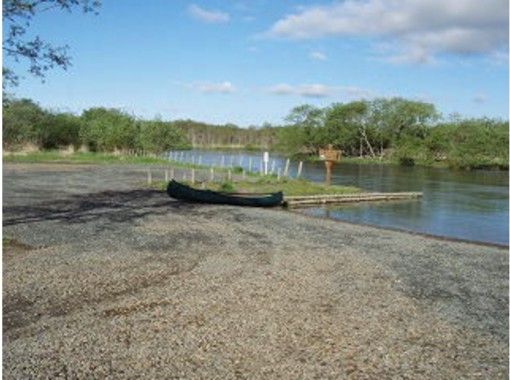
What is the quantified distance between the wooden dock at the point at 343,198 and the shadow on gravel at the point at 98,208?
292 inches

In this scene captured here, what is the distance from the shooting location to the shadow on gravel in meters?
20.2

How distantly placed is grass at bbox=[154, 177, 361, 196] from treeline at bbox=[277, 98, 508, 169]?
5469cm

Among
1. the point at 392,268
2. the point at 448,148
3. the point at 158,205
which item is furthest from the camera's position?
the point at 448,148

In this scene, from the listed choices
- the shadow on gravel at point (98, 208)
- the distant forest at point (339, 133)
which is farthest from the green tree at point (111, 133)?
the shadow on gravel at point (98, 208)

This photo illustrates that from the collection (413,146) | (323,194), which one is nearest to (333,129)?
(413,146)

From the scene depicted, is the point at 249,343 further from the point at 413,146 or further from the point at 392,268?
the point at 413,146

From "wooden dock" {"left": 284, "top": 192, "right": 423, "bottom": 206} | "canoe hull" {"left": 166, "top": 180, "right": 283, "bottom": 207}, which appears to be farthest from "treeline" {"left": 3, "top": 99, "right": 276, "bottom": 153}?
"canoe hull" {"left": 166, "top": 180, "right": 283, "bottom": 207}

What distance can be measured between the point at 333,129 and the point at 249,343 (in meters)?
103

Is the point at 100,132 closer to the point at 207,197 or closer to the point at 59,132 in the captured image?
the point at 59,132

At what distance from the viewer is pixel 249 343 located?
27.8 feet

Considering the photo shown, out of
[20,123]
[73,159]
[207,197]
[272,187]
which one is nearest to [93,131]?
[20,123]

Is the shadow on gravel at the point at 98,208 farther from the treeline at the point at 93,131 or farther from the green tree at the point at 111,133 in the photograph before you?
the green tree at the point at 111,133

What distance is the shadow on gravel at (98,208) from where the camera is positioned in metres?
20.2

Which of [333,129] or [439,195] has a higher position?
[333,129]
